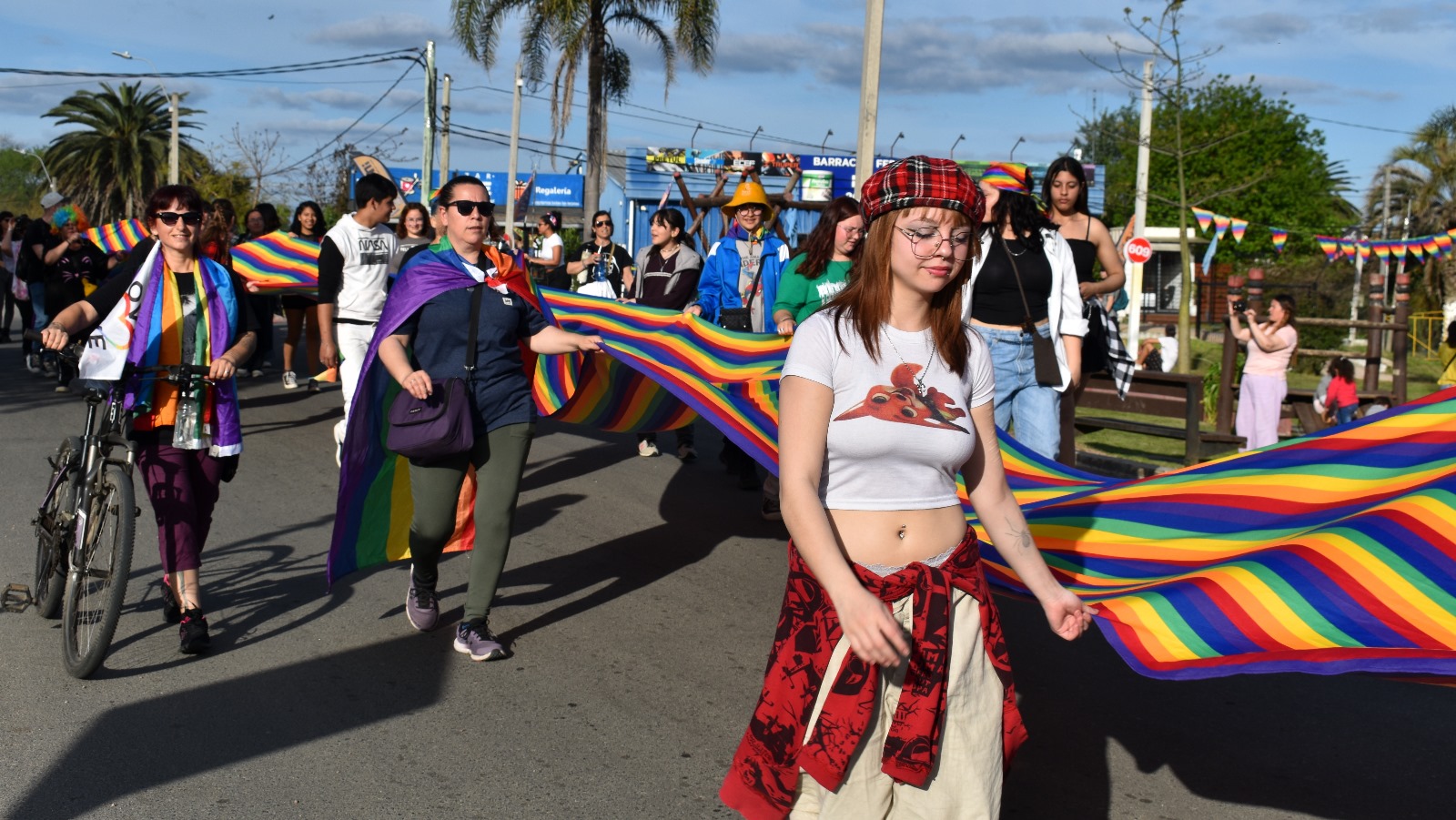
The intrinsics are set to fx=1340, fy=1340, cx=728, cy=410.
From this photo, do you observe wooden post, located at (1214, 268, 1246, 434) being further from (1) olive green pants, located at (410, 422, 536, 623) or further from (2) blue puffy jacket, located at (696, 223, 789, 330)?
(1) olive green pants, located at (410, 422, 536, 623)

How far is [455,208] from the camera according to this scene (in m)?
5.45

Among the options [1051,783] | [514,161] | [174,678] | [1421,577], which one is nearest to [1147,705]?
[1051,783]

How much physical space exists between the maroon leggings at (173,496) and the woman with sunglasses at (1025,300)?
3513mm

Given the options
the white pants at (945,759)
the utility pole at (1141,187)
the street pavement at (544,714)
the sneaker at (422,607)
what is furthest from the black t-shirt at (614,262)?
the utility pole at (1141,187)

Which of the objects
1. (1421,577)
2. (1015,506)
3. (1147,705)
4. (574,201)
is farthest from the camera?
(574,201)

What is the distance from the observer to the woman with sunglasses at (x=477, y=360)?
5352 millimetres

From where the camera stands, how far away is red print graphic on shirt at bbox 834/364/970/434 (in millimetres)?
2857

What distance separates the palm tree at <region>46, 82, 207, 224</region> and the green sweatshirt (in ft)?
164

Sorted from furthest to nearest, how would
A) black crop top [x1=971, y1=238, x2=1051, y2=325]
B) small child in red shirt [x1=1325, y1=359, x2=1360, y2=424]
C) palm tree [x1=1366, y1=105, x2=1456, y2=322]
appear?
palm tree [x1=1366, y1=105, x2=1456, y2=322] → small child in red shirt [x1=1325, y1=359, x2=1360, y2=424] → black crop top [x1=971, y1=238, x2=1051, y2=325]

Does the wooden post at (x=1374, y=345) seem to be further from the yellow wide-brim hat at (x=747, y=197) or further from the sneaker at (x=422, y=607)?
the sneaker at (x=422, y=607)

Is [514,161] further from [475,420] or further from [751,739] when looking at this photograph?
[751,739]

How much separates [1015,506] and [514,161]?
37737 millimetres

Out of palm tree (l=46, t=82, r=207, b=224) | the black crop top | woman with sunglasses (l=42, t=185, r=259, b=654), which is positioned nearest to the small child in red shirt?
the black crop top

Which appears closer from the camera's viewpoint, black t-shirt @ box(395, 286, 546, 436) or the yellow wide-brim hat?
black t-shirt @ box(395, 286, 546, 436)
